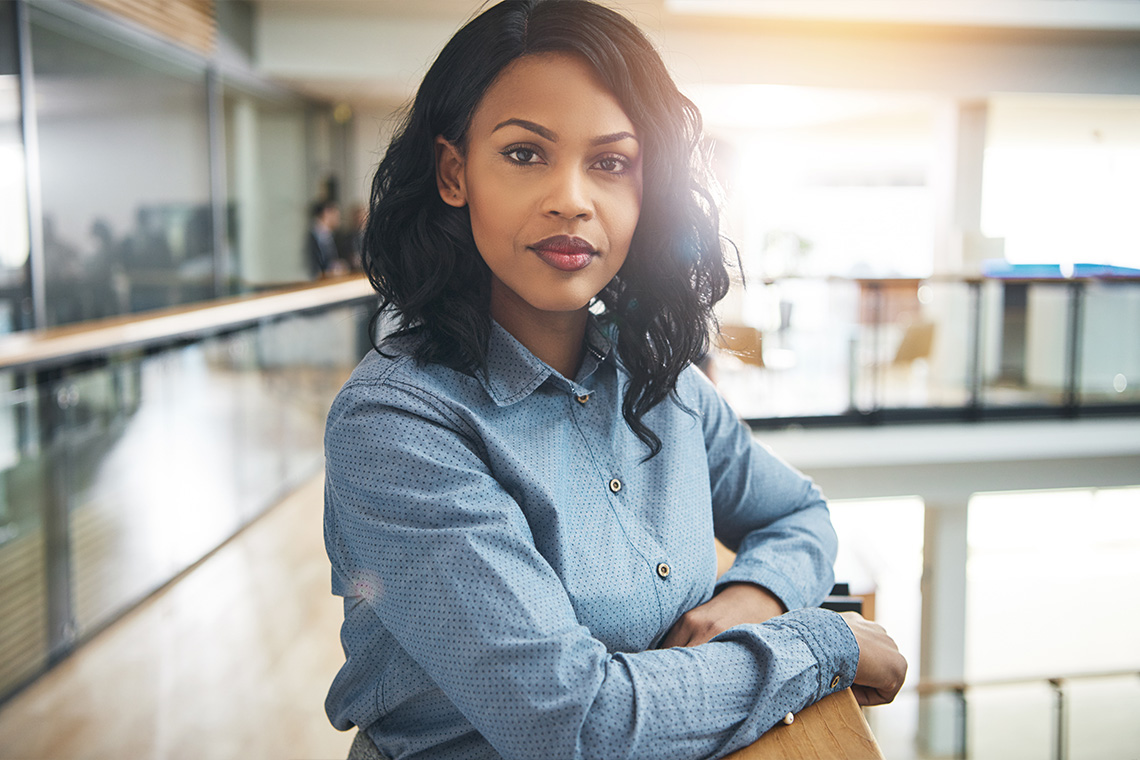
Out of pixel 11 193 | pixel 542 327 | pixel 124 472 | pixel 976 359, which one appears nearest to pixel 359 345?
pixel 11 193

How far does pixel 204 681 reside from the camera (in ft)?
9.61

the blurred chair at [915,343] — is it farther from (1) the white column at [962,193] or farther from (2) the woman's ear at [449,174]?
(2) the woman's ear at [449,174]

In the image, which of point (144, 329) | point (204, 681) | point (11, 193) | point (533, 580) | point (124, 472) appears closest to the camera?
point (533, 580)

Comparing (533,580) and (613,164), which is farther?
(613,164)

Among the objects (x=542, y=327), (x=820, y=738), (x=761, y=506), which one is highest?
(x=542, y=327)

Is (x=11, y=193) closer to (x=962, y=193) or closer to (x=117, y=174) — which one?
(x=117, y=174)

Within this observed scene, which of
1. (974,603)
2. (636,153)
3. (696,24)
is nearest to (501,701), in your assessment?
(636,153)

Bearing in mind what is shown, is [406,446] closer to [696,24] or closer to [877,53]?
[696,24]

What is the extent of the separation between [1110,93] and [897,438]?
4467 mm

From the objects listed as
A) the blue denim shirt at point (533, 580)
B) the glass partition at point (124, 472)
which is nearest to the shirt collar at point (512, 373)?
the blue denim shirt at point (533, 580)

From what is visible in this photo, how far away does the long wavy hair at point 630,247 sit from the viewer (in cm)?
Result: 100

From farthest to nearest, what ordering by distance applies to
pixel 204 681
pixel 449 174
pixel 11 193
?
1. pixel 11 193
2. pixel 204 681
3. pixel 449 174

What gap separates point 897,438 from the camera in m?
7.28

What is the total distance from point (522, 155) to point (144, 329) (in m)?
2.66
